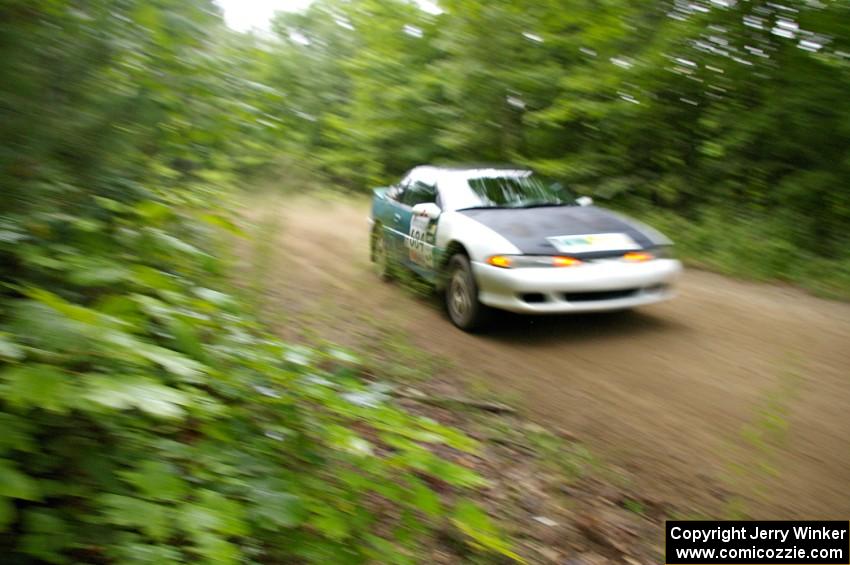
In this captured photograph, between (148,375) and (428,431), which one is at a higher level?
(148,375)

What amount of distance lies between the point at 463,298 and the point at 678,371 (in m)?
2.04

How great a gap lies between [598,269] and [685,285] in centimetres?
276

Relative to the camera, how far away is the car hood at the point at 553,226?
603 centimetres

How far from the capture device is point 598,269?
233 inches

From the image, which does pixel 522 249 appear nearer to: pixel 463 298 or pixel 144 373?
pixel 463 298

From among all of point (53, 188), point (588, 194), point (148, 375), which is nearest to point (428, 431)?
point (148, 375)

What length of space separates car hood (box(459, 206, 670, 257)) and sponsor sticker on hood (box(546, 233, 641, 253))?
0.04ft

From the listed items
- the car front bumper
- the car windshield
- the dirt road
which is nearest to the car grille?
the car front bumper

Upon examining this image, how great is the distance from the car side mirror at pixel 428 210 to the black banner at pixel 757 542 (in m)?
4.24

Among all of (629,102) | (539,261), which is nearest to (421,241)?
(539,261)

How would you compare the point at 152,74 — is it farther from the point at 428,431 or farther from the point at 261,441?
the point at 428,431

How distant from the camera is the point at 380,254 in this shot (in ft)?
29.2

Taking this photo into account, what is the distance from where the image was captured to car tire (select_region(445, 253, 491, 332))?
20.8 ft

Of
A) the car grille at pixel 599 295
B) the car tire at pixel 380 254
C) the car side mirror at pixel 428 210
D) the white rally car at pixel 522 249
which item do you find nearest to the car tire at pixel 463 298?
the white rally car at pixel 522 249
